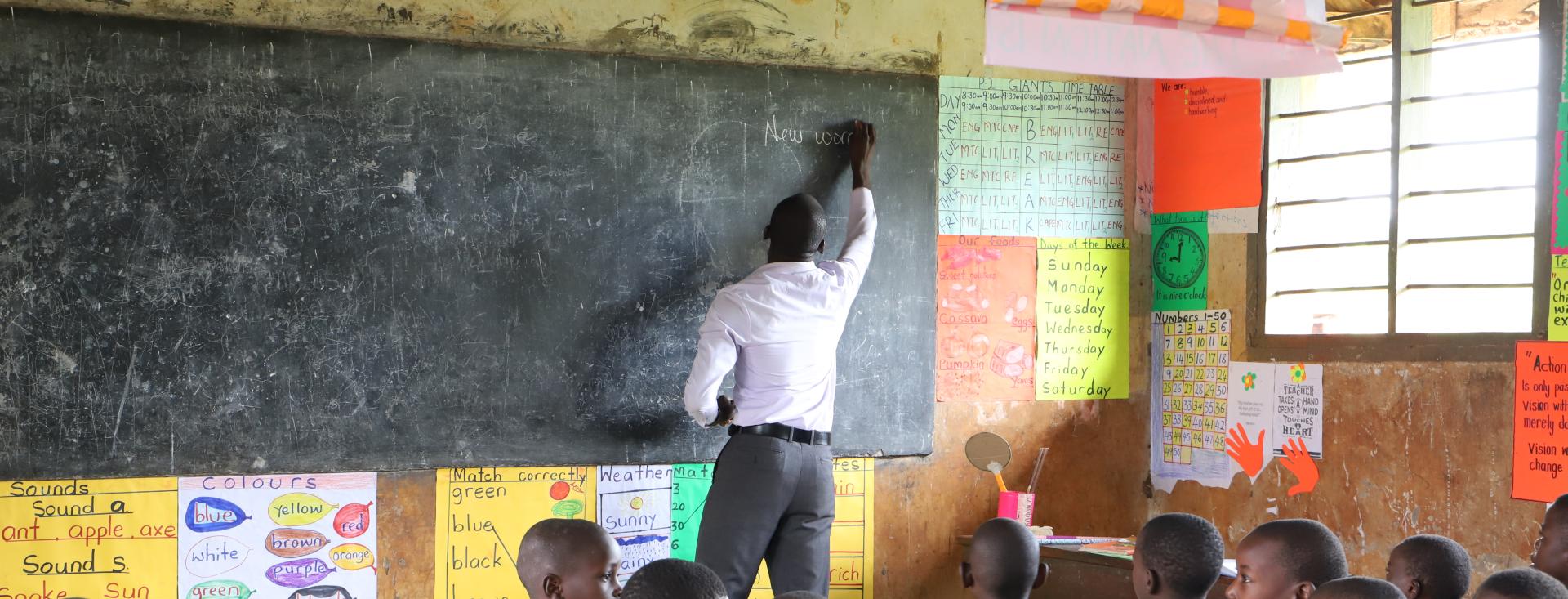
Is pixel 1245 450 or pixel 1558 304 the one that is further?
pixel 1245 450

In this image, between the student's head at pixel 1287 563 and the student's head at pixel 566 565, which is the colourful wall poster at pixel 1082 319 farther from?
the student's head at pixel 566 565

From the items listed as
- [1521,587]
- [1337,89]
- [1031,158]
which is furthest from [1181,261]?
[1521,587]

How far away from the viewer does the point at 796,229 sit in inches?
140

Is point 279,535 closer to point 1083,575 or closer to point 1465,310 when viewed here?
point 1083,575

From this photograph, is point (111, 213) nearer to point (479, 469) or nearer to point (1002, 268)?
point (479, 469)

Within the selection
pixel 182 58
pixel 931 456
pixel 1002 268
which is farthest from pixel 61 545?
pixel 1002 268

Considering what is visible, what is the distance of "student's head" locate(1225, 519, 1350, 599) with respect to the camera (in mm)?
2158

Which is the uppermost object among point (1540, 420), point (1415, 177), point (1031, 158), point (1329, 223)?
point (1031, 158)

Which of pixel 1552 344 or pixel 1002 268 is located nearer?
pixel 1552 344

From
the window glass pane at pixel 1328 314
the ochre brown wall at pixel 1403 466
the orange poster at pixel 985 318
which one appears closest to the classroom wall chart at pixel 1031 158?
the orange poster at pixel 985 318

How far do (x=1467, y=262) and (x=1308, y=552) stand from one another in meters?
1.73

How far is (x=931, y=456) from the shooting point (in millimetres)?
4148

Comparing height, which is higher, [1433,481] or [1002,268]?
[1002,268]

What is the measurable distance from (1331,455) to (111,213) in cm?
344
